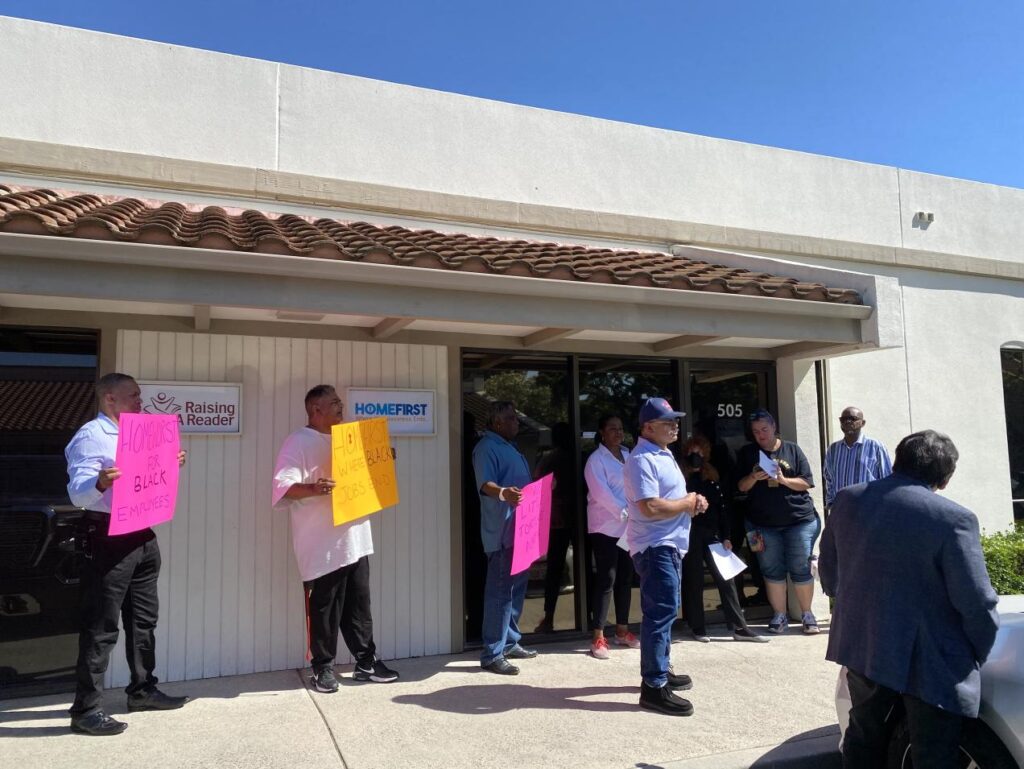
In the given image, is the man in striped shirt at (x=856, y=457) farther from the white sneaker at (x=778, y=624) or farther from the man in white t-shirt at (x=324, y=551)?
the man in white t-shirt at (x=324, y=551)

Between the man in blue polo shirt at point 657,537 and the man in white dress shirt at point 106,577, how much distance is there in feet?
9.31

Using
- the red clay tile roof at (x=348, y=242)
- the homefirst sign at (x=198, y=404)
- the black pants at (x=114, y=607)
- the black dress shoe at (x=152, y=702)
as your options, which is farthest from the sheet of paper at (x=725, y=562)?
the black pants at (x=114, y=607)

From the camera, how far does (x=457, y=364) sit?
6203 millimetres

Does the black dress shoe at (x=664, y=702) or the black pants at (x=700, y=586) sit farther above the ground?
the black pants at (x=700, y=586)

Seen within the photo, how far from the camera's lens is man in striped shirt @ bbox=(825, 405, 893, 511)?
640 cm

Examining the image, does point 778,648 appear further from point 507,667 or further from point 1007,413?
point 1007,413

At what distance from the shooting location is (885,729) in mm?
3207

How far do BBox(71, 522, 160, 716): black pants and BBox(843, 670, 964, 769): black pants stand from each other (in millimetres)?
3724

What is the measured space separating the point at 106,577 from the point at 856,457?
553 centimetres

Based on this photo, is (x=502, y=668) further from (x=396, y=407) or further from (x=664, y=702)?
(x=396, y=407)

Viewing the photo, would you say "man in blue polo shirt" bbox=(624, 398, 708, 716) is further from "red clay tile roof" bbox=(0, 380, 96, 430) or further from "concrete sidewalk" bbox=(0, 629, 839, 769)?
"red clay tile roof" bbox=(0, 380, 96, 430)

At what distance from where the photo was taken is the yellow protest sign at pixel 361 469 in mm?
5020

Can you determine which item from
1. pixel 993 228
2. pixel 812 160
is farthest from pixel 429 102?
pixel 993 228

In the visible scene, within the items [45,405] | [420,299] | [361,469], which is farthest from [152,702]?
[420,299]
